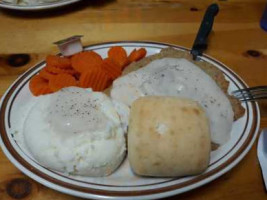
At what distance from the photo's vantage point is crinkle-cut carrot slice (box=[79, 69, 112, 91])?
1351 mm

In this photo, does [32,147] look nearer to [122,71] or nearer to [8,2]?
[122,71]

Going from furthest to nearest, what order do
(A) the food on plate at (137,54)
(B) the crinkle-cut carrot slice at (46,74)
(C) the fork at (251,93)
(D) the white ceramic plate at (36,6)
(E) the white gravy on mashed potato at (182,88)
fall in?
(D) the white ceramic plate at (36,6) < (A) the food on plate at (137,54) < (B) the crinkle-cut carrot slice at (46,74) < (C) the fork at (251,93) < (E) the white gravy on mashed potato at (182,88)

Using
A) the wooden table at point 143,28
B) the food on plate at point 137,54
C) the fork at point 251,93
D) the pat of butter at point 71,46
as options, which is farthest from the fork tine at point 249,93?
the pat of butter at point 71,46

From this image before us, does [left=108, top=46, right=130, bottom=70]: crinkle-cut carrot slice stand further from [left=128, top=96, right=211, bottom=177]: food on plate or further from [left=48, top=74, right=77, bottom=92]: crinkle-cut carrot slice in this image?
[left=128, top=96, right=211, bottom=177]: food on plate

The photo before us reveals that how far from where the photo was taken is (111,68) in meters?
1.41

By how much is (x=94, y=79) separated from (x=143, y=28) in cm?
62

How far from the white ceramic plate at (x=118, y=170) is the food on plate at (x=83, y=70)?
4.7 inches

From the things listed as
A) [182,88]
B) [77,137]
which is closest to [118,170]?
[77,137]

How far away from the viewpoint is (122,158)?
3.52 feet

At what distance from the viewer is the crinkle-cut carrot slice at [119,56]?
1.45 meters

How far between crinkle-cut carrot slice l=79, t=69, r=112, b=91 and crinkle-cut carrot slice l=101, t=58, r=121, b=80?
0.10 feet

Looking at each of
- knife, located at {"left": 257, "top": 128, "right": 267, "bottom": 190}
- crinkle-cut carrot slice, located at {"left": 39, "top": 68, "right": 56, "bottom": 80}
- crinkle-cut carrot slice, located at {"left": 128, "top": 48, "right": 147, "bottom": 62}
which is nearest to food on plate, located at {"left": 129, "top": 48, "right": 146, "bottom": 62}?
crinkle-cut carrot slice, located at {"left": 128, "top": 48, "right": 147, "bottom": 62}

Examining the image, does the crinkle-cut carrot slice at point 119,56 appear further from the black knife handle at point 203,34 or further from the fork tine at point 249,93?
the fork tine at point 249,93

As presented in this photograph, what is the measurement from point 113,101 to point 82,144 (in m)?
0.23
